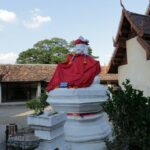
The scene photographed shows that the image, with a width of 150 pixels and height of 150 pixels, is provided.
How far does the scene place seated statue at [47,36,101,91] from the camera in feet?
21.5

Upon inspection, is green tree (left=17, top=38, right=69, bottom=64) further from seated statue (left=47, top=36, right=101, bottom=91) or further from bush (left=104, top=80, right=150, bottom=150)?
bush (left=104, top=80, right=150, bottom=150)

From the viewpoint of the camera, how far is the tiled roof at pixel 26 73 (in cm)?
2934

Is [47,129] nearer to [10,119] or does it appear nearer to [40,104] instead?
[40,104]

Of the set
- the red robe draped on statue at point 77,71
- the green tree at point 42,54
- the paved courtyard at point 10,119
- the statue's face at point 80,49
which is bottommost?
the paved courtyard at point 10,119

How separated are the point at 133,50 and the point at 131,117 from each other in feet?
23.5

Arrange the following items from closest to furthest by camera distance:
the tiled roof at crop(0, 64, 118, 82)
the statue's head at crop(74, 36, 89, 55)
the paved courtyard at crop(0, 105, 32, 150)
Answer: the statue's head at crop(74, 36, 89, 55) → the paved courtyard at crop(0, 105, 32, 150) → the tiled roof at crop(0, 64, 118, 82)

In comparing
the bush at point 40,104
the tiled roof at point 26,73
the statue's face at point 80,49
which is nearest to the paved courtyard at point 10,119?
the bush at point 40,104

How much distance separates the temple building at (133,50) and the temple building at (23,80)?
1645 centimetres

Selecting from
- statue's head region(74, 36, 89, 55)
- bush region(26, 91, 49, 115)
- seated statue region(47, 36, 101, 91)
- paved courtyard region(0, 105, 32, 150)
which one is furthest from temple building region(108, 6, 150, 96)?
paved courtyard region(0, 105, 32, 150)

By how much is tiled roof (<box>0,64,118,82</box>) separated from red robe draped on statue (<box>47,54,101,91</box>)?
22.4m

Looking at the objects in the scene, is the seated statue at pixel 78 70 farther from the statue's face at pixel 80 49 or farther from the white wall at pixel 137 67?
the white wall at pixel 137 67

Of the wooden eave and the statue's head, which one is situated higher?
the wooden eave

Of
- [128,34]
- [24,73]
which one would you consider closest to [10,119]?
[128,34]

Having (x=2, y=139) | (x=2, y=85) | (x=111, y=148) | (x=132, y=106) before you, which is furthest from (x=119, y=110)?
(x=2, y=85)
